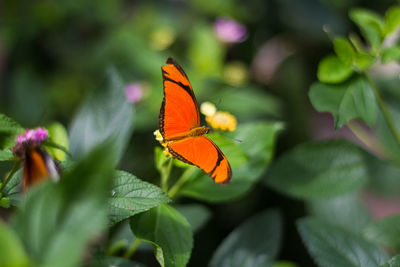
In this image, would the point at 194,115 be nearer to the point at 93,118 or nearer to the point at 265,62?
the point at 93,118

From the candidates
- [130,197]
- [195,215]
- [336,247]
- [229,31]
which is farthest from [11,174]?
[229,31]

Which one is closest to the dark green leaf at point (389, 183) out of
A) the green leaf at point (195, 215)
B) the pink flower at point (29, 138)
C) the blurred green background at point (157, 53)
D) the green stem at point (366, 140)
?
the green stem at point (366, 140)

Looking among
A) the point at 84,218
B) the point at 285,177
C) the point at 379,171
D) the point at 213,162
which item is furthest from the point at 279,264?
the point at 84,218

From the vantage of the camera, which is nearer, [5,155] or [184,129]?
[5,155]

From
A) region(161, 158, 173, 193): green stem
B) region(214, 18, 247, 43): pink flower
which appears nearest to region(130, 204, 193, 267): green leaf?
region(161, 158, 173, 193): green stem

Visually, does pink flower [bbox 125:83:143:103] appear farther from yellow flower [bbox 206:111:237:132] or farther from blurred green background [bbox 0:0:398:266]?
yellow flower [bbox 206:111:237:132]

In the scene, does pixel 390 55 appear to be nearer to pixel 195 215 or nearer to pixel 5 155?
pixel 195 215

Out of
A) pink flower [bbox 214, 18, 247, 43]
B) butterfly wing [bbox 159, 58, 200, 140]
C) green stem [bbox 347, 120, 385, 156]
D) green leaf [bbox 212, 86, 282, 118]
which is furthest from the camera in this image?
pink flower [bbox 214, 18, 247, 43]
